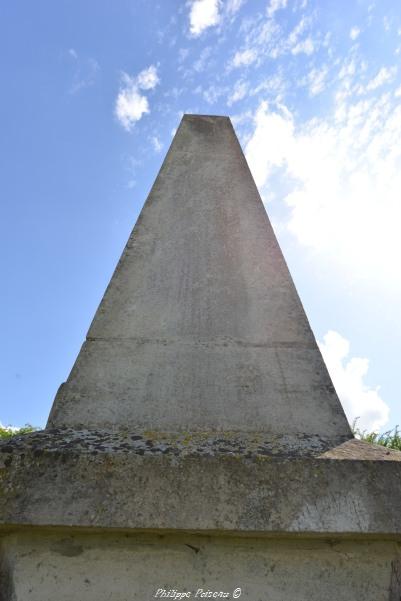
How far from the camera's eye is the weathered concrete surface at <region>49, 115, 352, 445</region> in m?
2.07

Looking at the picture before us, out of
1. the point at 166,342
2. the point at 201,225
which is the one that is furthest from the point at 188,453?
the point at 201,225

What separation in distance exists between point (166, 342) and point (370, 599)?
57.4 inches

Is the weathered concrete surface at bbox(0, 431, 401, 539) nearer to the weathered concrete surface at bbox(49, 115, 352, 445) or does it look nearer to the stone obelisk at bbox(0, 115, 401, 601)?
the stone obelisk at bbox(0, 115, 401, 601)

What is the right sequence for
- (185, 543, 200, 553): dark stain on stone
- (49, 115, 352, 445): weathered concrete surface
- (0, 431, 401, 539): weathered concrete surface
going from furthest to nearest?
(49, 115, 352, 445): weathered concrete surface < (185, 543, 200, 553): dark stain on stone < (0, 431, 401, 539): weathered concrete surface

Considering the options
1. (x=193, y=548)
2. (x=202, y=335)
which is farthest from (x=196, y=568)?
(x=202, y=335)

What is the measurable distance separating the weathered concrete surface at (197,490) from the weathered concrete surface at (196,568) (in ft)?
0.56

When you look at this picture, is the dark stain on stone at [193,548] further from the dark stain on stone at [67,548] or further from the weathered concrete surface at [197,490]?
the dark stain on stone at [67,548]

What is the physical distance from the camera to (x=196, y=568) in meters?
1.67

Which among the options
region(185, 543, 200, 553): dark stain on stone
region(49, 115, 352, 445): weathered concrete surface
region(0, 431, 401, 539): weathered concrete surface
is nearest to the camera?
region(0, 431, 401, 539): weathered concrete surface

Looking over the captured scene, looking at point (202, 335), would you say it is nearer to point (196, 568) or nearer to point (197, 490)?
point (197, 490)

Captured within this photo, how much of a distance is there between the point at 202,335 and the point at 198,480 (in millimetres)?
889

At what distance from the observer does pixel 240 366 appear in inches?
87.6

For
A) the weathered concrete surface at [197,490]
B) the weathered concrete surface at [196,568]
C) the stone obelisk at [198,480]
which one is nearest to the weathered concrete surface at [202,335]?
the stone obelisk at [198,480]

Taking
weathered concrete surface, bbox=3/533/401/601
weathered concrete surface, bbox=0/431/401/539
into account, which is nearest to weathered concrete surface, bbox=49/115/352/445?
weathered concrete surface, bbox=0/431/401/539
